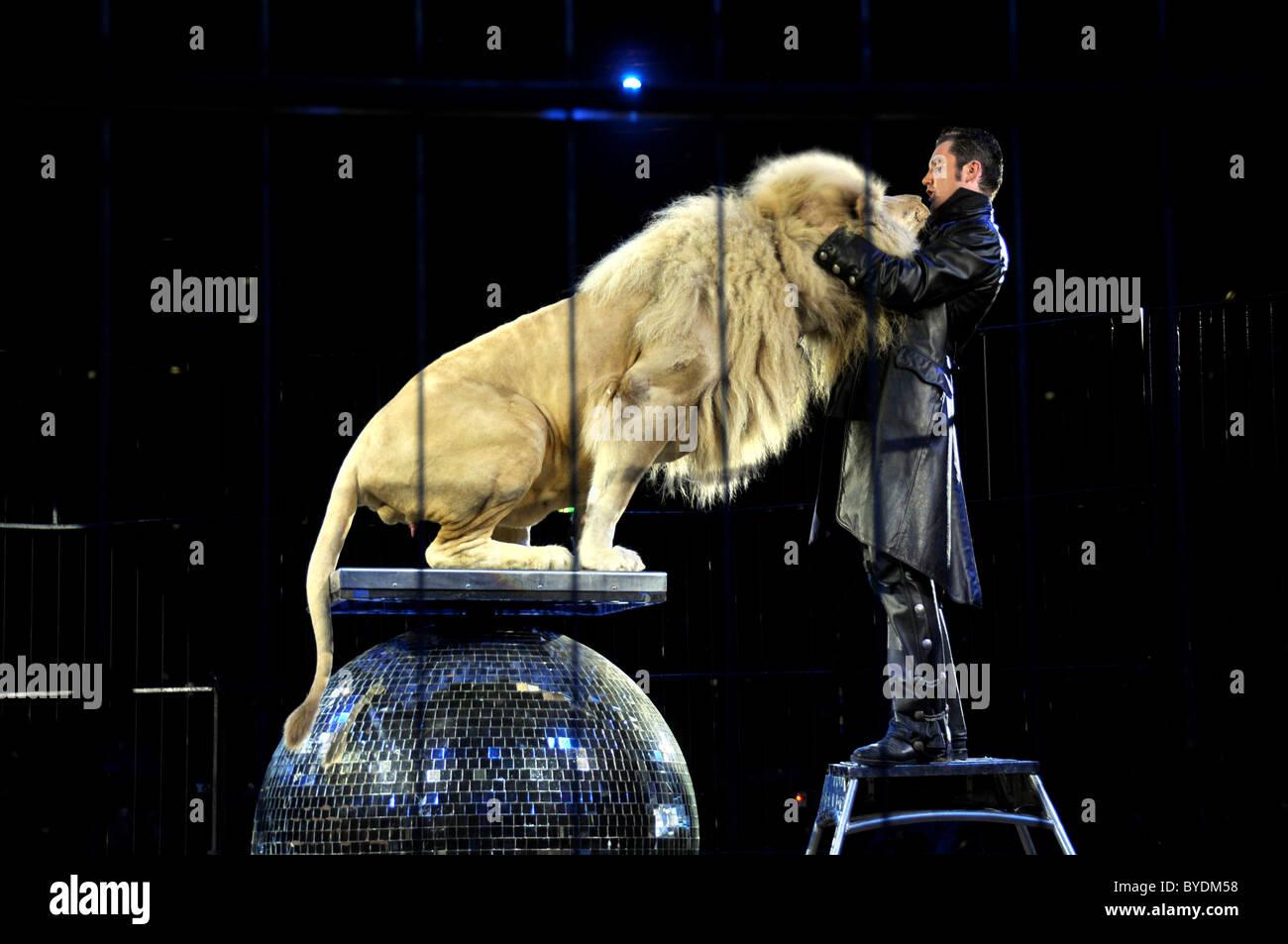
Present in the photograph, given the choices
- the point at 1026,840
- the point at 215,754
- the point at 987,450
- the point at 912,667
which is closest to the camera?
the point at 912,667

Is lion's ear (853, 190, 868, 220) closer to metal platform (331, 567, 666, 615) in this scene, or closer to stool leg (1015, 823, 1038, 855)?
metal platform (331, 567, 666, 615)

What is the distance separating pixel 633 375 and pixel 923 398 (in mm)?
774

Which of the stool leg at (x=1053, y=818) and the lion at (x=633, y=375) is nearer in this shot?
the stool leg at (x=1053, y=818)

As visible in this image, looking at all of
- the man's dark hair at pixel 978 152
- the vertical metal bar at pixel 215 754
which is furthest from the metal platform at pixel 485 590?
the vertical metal bar at pixel 215 754

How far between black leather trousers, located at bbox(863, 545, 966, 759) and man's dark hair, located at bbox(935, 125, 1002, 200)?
1.01 metres

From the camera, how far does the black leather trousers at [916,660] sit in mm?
3672

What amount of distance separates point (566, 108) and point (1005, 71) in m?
4.81

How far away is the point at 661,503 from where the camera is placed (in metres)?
6.12

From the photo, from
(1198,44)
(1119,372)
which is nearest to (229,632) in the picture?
(1119,372)

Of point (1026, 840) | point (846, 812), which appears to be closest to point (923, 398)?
point (846, 812)

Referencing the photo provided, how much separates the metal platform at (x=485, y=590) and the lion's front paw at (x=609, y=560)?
0.13 meters

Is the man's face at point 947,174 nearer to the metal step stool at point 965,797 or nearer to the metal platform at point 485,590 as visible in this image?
the metal platform at point 485,590

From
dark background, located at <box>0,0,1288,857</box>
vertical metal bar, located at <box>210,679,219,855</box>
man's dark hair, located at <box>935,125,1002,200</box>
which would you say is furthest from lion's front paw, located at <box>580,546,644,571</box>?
vertical metal bar, located at <box>210,679,219,855</box>

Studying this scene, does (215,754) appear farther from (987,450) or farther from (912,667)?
(912,667)
